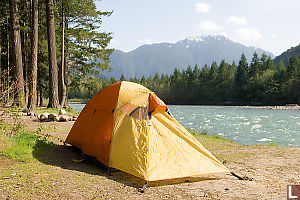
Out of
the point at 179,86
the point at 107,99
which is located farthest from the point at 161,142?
the point at 179,86

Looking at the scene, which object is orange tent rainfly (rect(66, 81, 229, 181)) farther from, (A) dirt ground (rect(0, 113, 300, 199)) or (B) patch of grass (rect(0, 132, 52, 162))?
(B) patch of grass (rect(0, 132, 52, 162))

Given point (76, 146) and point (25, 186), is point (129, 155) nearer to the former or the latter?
point (25, 186)

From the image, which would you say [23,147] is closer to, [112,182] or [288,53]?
[112,182]

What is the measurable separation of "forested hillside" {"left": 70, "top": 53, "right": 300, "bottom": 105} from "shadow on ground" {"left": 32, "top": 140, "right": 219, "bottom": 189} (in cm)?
6198

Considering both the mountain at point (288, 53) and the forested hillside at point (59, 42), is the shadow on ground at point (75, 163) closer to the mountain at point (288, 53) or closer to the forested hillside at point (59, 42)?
the forested hillside at point (59, 42)

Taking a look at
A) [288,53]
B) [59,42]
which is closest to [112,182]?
[59,42]

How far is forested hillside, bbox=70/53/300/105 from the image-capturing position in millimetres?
75250

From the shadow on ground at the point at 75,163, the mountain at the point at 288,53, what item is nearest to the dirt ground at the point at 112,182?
the shadow on ground at the point at 75,163

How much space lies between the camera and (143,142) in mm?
6164

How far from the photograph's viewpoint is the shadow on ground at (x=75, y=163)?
5859 mm

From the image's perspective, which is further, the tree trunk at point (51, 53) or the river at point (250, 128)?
the tree trunk at point (51, 53)

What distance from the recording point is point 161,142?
20.6 ft

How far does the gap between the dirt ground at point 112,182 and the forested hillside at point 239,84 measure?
63780 millimetres

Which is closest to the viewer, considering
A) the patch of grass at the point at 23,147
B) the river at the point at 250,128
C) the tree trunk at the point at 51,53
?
the patch of grass at the point at 23,147
